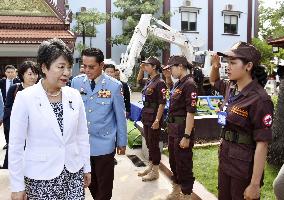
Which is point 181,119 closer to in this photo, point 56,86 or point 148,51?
point 56,86

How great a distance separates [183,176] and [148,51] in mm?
20216

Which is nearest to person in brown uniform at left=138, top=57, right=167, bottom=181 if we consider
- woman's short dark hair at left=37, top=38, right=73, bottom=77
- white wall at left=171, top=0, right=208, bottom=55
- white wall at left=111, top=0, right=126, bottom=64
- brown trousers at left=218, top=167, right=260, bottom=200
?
brown trousers at left=218, top=167, right=260, bottom=200

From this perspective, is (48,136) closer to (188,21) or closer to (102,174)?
(102,174)

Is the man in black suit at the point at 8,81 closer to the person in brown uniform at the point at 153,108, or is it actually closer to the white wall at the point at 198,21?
the person in brown uniform at the point at 153,108

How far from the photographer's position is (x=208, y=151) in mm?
7000

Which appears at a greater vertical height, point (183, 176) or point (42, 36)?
point (42, 36)

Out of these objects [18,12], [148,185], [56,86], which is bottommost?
[148,185]

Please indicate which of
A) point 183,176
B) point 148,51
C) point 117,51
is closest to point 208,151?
point 183,176

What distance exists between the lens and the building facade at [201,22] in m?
26.2

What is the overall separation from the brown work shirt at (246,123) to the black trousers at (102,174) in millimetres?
1373

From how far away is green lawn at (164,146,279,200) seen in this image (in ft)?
16.0

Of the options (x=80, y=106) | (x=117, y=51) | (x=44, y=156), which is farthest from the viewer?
(x=117, y=51)

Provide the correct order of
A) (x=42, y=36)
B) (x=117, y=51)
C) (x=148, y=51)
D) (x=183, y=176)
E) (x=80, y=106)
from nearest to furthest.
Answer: (x=80, y=106), (x=183, y=176), (x=42, y=36), (x=148, y=51), (x=117, y=51)

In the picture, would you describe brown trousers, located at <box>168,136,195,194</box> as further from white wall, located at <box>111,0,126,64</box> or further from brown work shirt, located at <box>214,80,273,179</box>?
white wall, located at <box>111,0,126,64</box>
